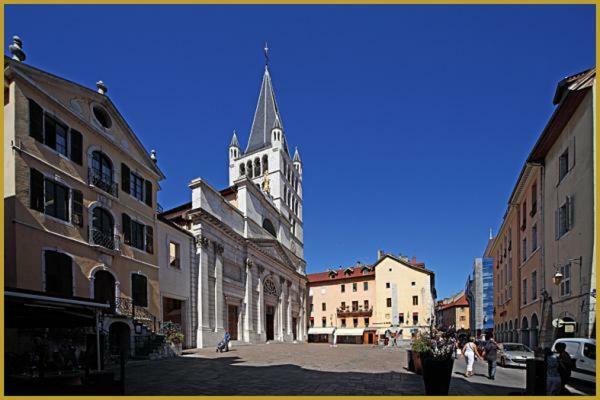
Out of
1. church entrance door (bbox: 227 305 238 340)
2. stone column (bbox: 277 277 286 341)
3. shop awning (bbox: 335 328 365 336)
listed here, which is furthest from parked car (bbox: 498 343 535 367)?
shop awning (bbox: 335 328 365 336)

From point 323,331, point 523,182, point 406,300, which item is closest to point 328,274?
point 323,331

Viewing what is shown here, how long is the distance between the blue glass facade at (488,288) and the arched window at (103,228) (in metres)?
46.6

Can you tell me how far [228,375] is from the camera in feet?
45.8

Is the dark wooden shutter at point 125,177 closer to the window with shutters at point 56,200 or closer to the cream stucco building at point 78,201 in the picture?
the cream stucco building at point 78,201

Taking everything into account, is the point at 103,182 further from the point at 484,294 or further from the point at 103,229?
the point at 484,294

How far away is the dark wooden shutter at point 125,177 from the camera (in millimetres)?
21750

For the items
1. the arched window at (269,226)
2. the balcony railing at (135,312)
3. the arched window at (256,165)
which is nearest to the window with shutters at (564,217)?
the balcony railing at (135,312)

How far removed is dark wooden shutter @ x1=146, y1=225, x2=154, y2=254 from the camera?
77.2ft

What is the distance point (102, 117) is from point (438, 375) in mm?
18906

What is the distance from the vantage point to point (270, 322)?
46969mm

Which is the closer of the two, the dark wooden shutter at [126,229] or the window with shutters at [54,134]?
the window with shutters at [54,134]

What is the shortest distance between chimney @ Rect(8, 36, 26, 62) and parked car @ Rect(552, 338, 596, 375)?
69.7ft

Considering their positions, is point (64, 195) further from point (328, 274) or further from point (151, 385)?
point (328, 274)

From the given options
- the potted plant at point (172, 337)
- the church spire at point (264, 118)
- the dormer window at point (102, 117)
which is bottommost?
the potted plant at point (172, 337)
